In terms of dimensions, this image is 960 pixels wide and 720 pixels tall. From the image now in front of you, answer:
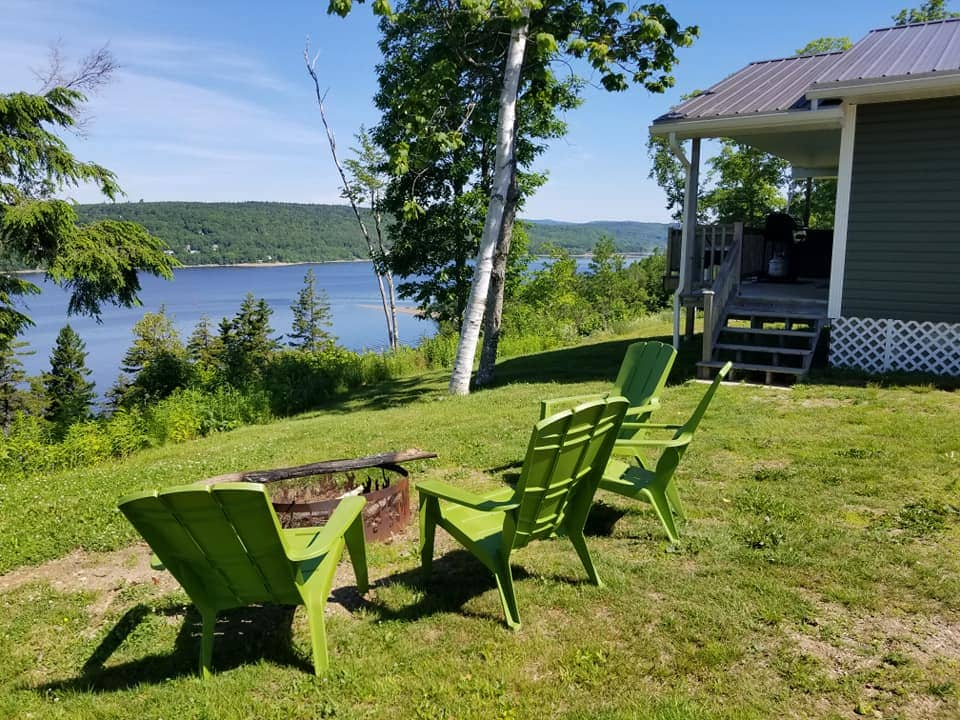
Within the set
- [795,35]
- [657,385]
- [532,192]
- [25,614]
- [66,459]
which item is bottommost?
[66,459]

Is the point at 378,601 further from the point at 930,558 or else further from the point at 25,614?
the point at 930,558

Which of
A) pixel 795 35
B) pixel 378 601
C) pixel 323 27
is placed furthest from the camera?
pixel 795 35

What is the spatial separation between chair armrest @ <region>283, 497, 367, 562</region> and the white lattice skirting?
8.38 m

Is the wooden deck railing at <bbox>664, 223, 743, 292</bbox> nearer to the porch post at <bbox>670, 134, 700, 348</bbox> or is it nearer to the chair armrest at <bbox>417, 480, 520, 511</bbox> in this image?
the porch post at <bbox>670, 134, 700, 348</bbox>

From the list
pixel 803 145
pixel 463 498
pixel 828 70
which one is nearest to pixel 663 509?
pixel 463 498

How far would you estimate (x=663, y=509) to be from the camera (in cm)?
436

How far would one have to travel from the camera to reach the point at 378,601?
3.85 m

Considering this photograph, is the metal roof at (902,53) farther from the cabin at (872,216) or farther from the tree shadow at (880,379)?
the tree shadow at (880,379)

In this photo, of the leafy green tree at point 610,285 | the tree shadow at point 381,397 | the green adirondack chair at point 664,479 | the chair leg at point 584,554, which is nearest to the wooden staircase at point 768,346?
the tree shadow at point 381,397

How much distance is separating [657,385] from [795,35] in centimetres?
3088

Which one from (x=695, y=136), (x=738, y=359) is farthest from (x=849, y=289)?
(x=695, y=136)

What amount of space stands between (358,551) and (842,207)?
29.1ft

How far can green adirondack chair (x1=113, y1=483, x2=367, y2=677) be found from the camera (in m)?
2.77

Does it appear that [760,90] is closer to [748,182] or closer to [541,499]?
[541,499]
